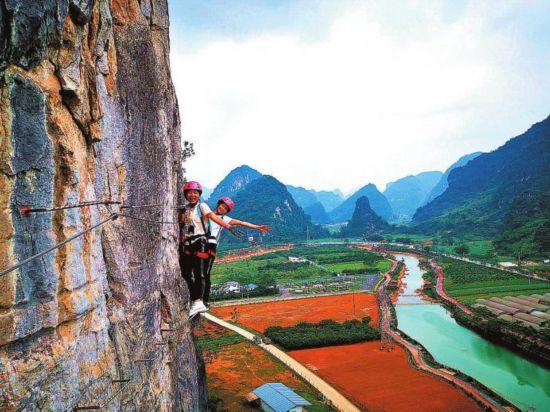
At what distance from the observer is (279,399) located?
16109mm

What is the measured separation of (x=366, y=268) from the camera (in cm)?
6078

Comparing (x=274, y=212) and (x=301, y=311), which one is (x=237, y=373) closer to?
(x=301, y=311)

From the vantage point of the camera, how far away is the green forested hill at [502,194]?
250 feet

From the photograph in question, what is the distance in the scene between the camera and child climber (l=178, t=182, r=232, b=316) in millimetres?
5488

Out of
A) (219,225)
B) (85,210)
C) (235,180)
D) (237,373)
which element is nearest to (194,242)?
(219,225)

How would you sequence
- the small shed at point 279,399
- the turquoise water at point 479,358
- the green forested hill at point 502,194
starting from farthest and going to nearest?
the green forested hill at point 502,194 < the turquoise water at point 479,358 < the small shed at point 279,399

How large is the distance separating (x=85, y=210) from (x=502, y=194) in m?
118

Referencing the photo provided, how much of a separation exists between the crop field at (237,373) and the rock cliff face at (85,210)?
12.7 m

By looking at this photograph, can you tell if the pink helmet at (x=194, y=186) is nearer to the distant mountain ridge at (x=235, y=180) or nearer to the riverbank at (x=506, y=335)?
the riverbank at (x=506, y=335)

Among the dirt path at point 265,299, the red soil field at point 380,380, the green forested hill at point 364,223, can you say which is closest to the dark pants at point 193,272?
the red soil field at point 380,380

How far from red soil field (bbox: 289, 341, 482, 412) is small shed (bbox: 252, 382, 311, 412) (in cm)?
285

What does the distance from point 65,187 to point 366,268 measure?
6040 centimetres

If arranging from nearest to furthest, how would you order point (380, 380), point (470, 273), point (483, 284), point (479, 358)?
point (380, 380) < point (479, 358) < point (483, 284) < point (470, 273)

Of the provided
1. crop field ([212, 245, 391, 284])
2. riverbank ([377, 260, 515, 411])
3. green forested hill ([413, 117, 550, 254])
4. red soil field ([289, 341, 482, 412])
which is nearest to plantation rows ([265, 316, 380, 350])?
red soil field ([289, 341, 482, 412])
